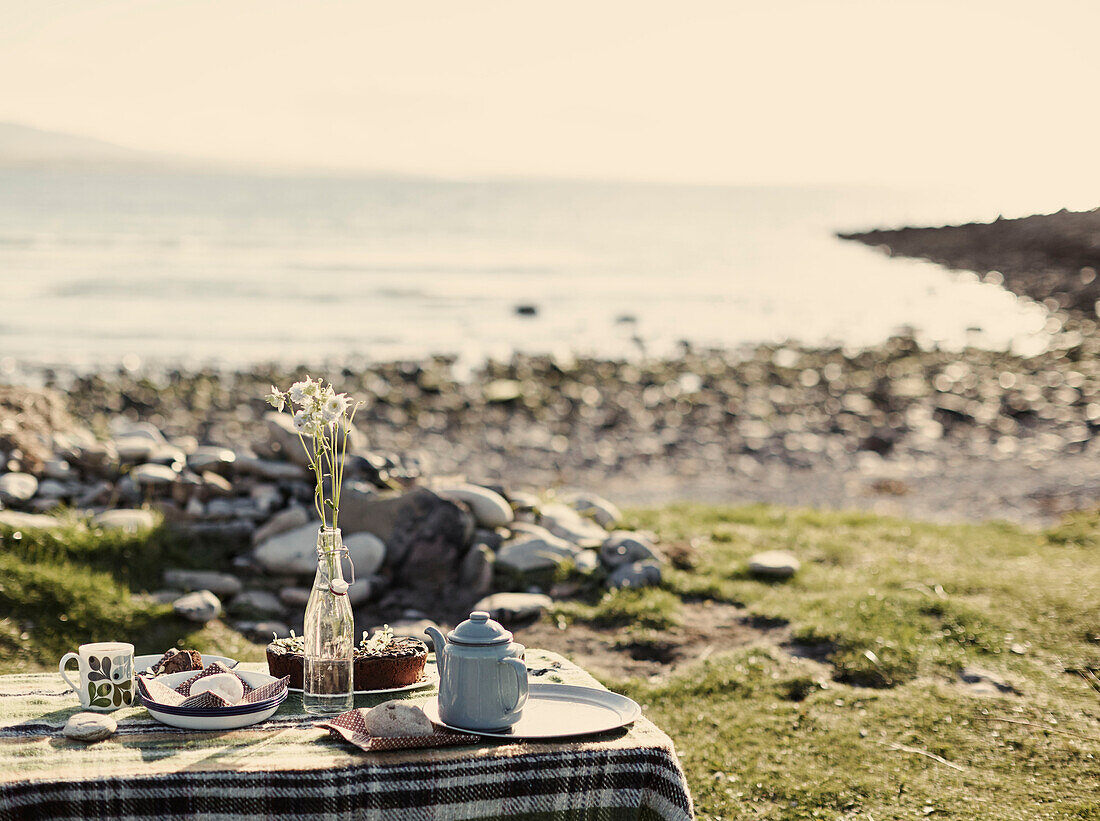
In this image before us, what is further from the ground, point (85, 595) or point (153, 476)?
point (153, 476)

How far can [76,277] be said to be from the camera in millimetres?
33156

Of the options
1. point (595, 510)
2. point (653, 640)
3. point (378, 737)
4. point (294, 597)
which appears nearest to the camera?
point (378, 737)

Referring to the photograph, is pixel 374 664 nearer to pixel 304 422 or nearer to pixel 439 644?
pixel 439 644

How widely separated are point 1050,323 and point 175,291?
24.0 metres

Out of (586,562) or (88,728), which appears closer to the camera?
(88,728)

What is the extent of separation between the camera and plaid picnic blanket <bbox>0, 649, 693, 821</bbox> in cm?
238

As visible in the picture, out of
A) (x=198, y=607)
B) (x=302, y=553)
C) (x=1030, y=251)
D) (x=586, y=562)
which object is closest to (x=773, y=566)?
(x=586, y=562)

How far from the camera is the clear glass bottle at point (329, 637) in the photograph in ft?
9.12

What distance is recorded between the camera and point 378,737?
2572 millimetres

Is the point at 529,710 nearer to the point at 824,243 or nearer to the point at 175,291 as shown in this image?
the point at 175,291

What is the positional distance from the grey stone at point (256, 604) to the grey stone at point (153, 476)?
1158 mm

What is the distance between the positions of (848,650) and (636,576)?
154 cm

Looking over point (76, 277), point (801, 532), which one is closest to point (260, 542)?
point (801, 532)

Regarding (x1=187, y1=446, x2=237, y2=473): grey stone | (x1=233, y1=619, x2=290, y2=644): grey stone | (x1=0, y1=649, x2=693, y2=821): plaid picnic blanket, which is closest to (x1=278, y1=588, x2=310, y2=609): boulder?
(x1=233, y1=619, x2=290, y2=644): grey stone
